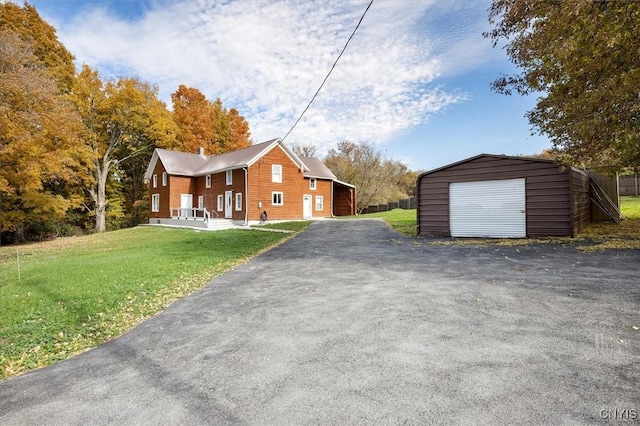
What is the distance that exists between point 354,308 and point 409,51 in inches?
413

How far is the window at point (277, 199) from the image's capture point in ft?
83.4

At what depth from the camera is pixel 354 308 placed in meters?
4.96

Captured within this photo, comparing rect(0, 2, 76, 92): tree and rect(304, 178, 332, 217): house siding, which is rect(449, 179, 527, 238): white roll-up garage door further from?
rect(0, 2, 76, 92): tree

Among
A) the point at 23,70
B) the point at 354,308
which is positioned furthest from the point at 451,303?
the point at 23,70

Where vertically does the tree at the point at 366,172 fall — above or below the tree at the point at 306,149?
below

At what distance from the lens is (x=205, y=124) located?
124 ft

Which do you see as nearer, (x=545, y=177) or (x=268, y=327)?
(x=268, y=327)

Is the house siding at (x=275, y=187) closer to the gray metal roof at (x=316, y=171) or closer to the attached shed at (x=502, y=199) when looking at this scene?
the gray metal roof at (x=316, y=171)

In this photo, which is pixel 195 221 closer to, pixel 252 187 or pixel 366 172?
pixel 252 187

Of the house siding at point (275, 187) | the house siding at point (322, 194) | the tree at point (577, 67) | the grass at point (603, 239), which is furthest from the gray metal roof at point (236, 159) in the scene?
the tree at point (577, 67)

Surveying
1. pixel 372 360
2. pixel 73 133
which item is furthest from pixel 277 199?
pixel 372 360

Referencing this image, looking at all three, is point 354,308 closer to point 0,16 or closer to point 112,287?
point 112,287

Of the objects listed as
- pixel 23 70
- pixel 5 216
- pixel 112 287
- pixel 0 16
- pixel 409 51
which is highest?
pixel 0 16

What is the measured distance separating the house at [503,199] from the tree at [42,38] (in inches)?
1087
